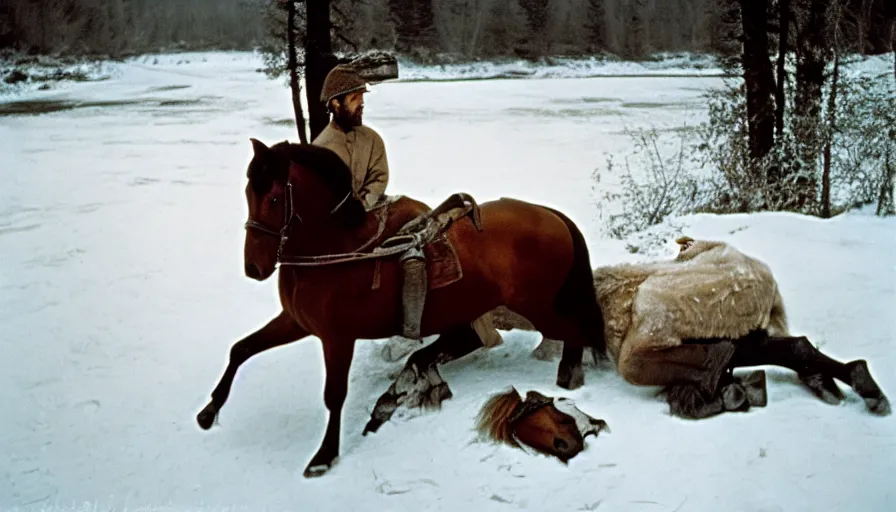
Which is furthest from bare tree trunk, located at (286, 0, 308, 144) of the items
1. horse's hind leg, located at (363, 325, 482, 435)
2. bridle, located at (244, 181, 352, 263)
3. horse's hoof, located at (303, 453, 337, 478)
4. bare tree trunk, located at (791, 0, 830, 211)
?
bare tree trunk, located at (791, 0, 830, 211)

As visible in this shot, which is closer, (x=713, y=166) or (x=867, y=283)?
(x=867, y=283)

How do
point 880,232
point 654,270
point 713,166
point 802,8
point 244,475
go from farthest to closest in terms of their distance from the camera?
point 713,166 → point 802,8 → point 880,232 → point 654,270 → point 244,475

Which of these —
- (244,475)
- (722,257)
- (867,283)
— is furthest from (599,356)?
(244,475)

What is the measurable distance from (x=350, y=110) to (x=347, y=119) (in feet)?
0.16

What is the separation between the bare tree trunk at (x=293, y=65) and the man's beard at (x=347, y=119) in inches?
37.8

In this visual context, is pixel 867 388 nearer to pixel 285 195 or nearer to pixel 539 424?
pixel 539 424

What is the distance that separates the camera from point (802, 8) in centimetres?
548

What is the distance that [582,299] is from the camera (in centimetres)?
367

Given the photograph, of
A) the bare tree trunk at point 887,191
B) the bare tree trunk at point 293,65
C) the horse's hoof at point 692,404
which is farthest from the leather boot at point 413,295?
the bare tree trunk at point 887,191

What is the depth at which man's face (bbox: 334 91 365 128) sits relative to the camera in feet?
11.3

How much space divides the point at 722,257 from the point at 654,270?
338 millimetres

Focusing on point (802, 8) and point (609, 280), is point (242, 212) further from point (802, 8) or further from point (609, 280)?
point (802, 8)

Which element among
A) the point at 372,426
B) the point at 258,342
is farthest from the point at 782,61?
the point at 258,342

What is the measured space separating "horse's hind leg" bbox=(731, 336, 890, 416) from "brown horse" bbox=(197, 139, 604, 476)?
730 mm
